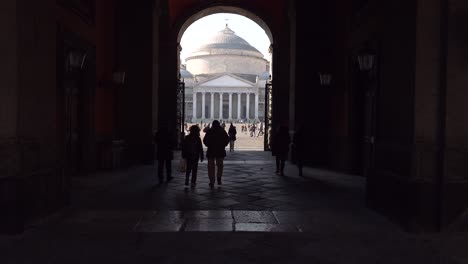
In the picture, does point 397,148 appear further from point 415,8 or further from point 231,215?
point 231,215

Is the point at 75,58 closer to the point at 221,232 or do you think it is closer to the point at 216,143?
the point at 216,143

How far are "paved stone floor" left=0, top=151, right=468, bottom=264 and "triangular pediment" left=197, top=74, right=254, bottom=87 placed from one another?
79.1 m

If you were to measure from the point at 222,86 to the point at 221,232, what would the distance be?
8225cm

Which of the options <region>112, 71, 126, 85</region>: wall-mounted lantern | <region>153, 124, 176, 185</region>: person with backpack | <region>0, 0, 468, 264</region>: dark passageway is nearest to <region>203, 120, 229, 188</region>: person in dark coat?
<region>0, 0, 468, 264</region>: dark passageway

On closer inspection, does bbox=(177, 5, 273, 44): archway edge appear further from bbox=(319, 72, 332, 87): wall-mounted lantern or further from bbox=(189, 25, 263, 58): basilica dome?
bbox=(189, 25, 263, 58): basilica dome

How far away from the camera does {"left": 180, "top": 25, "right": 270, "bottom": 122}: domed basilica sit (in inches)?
3374

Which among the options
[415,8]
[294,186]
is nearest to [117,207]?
[294,186]

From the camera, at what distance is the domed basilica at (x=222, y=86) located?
281 ft

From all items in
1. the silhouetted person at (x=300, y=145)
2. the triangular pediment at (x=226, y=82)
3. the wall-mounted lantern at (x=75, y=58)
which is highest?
the triangular pediment at (x=226, y=82)

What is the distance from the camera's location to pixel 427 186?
16.9 feet

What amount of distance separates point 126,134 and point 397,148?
27.4 ft

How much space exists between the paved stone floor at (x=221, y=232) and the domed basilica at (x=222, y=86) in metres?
72.6

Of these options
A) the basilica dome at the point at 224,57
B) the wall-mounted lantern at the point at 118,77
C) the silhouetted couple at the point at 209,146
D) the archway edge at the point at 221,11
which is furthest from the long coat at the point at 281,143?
the basilica dome at the point at 224,57

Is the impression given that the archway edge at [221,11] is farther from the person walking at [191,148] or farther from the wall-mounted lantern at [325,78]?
the person walking at [191,148]
